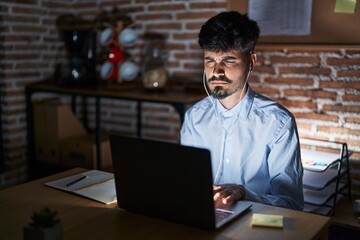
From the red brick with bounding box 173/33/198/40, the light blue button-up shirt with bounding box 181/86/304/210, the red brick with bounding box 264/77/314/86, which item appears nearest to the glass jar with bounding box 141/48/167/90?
the red brick with bounding box 173/33/198/40

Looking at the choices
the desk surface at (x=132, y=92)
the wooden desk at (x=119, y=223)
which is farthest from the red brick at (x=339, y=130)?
the wooden desk at (x=119, y=223)

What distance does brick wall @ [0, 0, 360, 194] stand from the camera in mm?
2479

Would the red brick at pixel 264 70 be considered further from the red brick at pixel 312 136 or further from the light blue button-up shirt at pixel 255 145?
the light blue button-up shirt at pixel 255 145

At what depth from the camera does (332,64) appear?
2479 millimetres

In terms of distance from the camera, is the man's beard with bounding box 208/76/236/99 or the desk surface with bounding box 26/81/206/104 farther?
the desk surface with bounding box 26/81/206/104

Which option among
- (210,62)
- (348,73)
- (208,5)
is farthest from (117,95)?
(348,73)

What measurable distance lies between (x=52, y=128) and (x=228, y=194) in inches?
78.3

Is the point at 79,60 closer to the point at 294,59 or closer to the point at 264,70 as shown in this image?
the point at 264,70

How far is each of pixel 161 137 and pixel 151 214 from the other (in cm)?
190

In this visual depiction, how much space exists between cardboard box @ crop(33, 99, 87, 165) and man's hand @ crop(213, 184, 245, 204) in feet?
6.15

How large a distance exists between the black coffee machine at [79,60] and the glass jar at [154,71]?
1.57 feet

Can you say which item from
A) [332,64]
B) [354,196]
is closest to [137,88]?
[332,64]

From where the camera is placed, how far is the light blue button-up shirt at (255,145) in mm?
1723

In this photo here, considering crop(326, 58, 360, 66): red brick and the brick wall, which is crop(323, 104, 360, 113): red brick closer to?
the brick wall
